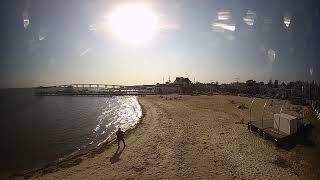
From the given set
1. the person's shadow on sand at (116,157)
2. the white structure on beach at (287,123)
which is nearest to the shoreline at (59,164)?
the person's shadow on sand at (116,157)

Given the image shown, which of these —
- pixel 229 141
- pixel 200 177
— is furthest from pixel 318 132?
pixel 200 177

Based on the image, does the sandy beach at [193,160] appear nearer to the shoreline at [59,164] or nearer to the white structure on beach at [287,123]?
the shoreline at [59,164]

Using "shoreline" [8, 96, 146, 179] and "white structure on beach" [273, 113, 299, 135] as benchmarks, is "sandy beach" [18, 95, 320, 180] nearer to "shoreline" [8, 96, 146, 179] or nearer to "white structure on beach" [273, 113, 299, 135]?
"shoreline" [8, 96, 146, 179]

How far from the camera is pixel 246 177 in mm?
16750

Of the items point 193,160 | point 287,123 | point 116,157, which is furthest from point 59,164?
point 287,123

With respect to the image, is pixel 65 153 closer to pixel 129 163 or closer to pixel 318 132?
pixel 129 163

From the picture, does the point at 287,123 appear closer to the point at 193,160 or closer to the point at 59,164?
the point at 193,160

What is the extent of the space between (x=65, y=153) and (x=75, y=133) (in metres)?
10.5

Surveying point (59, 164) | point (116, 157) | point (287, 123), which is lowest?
point (59, 164)

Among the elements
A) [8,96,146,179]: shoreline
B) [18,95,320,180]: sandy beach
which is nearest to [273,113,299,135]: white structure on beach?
[18,95,320,180]: sandy beach

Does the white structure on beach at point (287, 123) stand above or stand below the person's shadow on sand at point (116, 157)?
above

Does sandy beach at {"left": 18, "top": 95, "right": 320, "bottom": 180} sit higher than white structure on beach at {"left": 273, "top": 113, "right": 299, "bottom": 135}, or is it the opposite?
white structure on beach at {"left": 273, "top": 113, "right": 299, "bottom": 135}

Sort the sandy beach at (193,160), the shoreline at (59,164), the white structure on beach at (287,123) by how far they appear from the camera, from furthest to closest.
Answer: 1. the white structure on beach at (287,123)
2. the shoreline at (59,164)
3. the sandy beach at (193,160)

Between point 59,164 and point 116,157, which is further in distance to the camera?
point 116,157
